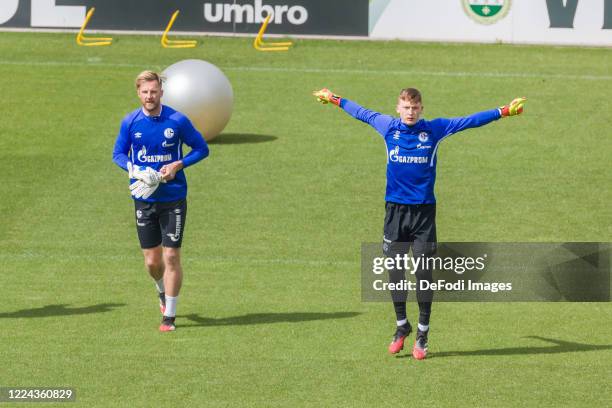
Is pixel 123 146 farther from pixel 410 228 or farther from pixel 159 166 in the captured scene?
pixel 410 228

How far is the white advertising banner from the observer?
97.2 feet

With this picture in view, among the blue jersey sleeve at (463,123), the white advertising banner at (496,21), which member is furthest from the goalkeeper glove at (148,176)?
the white advertising banner at (496,21)

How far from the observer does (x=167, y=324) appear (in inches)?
515

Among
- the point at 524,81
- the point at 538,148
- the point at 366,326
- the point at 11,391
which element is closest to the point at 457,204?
the point at 538,148

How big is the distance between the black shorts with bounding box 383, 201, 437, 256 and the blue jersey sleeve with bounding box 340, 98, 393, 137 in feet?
2.40

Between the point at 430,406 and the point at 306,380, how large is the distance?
4.17 ft

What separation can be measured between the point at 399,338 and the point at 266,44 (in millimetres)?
18710

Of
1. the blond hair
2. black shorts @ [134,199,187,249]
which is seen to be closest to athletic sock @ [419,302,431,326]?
black shorts @ [134,199,187,249]

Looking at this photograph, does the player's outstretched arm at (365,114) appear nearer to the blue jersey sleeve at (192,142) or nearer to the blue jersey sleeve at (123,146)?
the blue jersey sleeve at (192,142)

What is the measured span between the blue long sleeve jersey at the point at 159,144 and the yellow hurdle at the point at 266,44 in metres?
17.1

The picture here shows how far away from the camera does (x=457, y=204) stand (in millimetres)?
19453

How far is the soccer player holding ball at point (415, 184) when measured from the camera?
39.4ft

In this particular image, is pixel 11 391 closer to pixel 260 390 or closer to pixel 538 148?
pixel 260 390

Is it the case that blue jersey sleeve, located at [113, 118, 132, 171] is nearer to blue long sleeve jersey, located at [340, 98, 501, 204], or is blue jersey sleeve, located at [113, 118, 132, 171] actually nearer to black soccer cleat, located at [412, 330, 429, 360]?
blue long sleeve jersey, located at [340, 98, 501, 204]
